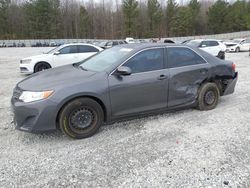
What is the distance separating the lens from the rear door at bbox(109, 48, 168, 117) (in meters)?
4.07

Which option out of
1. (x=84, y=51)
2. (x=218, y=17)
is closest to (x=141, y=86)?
(x=84, y=51)

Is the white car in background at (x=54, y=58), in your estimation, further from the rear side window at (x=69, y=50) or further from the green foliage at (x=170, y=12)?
the green foliage at (x=170, y=12)

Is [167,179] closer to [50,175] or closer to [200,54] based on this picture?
[50,175]

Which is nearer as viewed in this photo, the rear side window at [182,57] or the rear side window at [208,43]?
the rear side window at [182,57]

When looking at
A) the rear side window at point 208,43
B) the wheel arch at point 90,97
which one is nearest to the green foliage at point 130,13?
the rear side window at point 208,43

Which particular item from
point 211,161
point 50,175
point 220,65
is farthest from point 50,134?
point 220,65

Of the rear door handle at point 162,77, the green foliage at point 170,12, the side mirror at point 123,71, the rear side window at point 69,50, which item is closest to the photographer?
the side mirror at point 123,71

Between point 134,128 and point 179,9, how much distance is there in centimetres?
7433

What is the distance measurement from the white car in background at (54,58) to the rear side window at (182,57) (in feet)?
22.1

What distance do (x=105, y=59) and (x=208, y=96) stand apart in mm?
2255

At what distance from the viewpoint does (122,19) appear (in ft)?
239

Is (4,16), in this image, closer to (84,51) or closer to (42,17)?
(42,17)

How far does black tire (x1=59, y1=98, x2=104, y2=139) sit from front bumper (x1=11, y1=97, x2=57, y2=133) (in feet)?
0.55

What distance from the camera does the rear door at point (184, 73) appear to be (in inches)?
182
